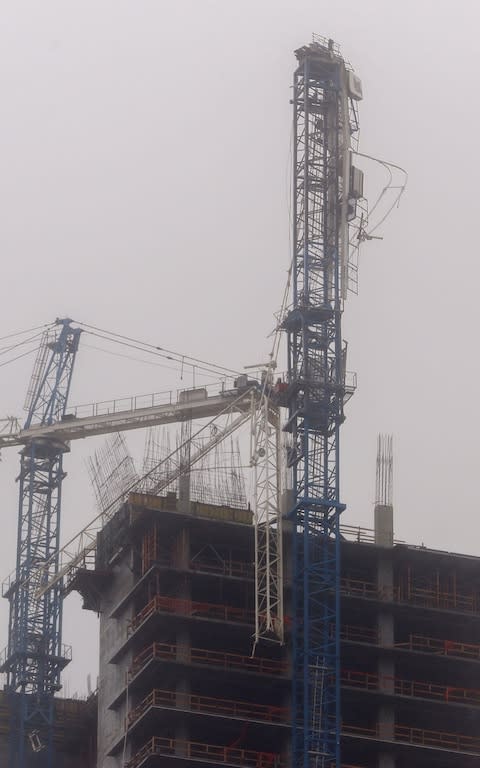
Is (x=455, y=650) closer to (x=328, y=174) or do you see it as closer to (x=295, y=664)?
(x=295, y=664)

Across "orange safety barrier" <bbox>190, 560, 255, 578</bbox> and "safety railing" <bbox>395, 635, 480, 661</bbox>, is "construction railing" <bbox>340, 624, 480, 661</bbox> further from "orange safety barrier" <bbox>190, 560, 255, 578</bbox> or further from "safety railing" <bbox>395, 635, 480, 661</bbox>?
"orange safety barrier" <bbox>190, 560, 255, 578</bbox>

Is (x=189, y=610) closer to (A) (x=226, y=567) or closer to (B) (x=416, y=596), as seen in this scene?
(A) (x=226, y=567)

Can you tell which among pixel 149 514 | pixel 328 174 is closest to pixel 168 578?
pixel 149 514

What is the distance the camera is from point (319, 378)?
162750 millimetres

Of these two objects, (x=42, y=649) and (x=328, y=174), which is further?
(x=42, y=649)

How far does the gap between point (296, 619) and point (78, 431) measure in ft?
102

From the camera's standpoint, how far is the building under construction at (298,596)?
15750 cm

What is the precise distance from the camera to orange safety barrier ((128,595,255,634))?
158 m

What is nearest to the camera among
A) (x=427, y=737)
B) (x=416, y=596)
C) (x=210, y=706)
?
(x=210, y=706)

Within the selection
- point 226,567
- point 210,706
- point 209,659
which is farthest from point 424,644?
point 210,706

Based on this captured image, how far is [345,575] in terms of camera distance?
165250 mm

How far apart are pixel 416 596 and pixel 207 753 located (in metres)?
18.2

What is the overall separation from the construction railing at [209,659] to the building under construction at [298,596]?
13cm

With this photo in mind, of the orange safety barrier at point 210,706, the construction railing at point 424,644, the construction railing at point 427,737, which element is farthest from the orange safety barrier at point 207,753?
the construction railing at point 424,644
